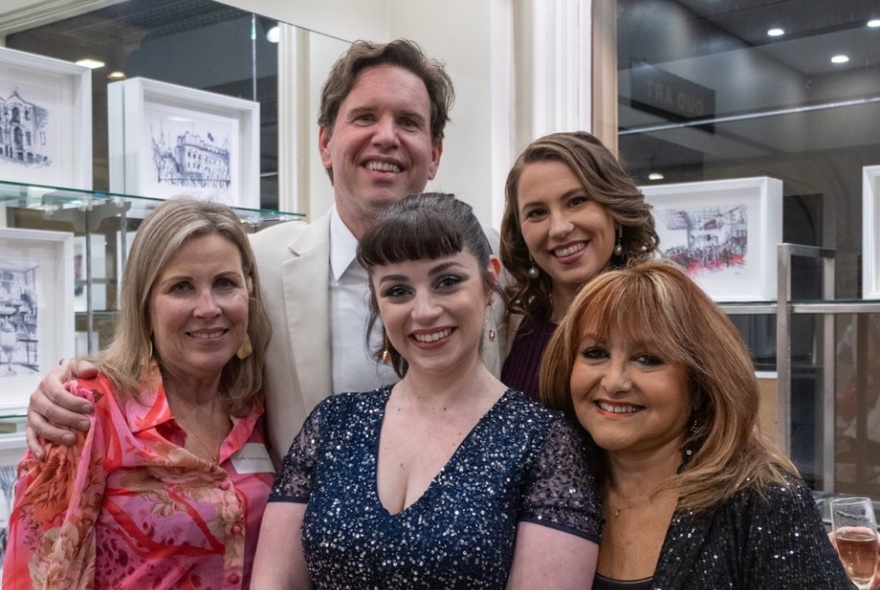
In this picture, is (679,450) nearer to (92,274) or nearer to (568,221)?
(568,221)

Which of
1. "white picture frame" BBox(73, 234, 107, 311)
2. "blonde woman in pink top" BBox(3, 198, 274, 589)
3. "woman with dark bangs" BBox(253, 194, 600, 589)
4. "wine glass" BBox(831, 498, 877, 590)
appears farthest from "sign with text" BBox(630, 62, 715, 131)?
"white picture frame" BBox(73, 234, 107, 311)

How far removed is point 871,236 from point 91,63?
219 centimetres

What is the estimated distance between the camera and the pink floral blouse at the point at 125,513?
1.85m

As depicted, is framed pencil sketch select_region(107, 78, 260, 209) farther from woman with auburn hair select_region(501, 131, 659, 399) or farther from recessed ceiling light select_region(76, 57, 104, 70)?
woman with auburn hair select_region(501, 131, 659, 399)

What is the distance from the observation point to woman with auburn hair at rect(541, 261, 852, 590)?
1477 millimetres

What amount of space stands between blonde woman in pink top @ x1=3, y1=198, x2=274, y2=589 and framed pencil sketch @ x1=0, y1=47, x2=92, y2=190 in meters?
0.53

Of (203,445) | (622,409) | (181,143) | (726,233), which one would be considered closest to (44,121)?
(181,143)

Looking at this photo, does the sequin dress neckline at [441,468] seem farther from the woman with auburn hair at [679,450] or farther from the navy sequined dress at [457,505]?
the woman with auburn hair at [679,450]

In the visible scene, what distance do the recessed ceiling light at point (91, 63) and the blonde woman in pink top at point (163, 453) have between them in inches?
28.4

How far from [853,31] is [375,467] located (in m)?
2.13

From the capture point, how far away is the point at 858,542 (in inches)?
80.4

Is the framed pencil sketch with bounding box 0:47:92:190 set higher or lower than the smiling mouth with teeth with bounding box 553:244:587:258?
higher

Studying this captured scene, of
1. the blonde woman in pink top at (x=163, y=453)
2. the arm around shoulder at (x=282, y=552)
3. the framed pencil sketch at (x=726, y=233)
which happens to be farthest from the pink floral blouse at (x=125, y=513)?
the framed pencil sketch at (x=726, y=233)

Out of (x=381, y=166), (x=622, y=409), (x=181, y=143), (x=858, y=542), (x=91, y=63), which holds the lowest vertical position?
(x=858, y=542)
